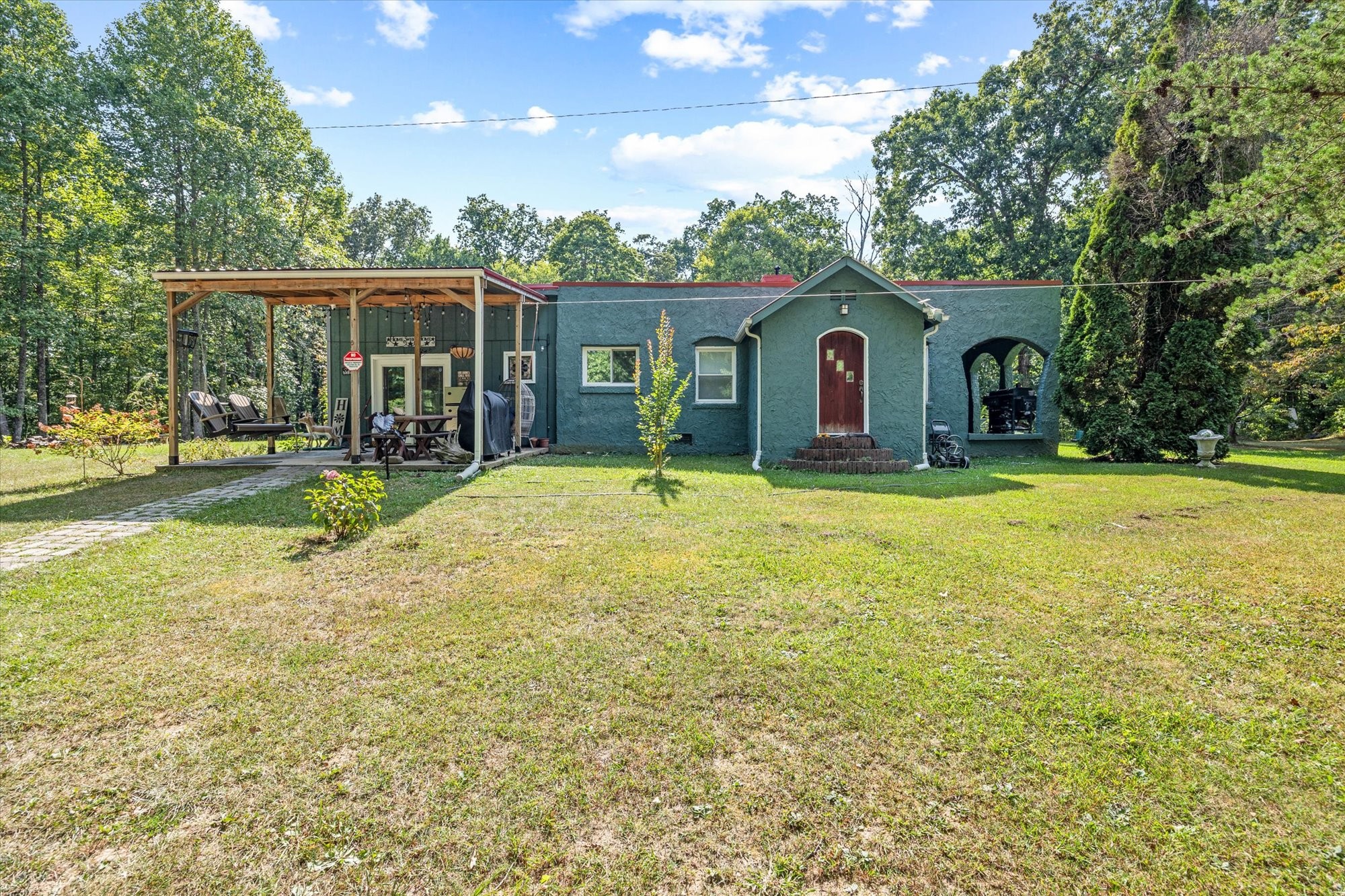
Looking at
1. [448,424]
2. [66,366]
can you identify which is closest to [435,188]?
[448,424]

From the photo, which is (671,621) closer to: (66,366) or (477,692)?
(477,692)

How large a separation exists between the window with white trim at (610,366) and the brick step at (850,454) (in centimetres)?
496

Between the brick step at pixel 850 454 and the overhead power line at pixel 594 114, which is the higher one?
the overhead power line at pixel 594 114

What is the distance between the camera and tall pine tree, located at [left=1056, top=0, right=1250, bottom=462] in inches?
485

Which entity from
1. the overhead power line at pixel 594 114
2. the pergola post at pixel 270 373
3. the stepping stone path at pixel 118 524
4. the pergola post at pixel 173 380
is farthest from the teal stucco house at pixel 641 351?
the stepping stone path at pixel 118 524

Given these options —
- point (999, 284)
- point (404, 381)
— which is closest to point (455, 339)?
point (404, 381)

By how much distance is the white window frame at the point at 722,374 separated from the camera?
14039mm

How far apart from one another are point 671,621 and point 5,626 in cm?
398

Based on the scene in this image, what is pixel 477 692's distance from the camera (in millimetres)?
3057

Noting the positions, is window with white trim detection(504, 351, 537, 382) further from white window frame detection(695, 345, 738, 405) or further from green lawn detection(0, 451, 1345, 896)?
green lawn detection(0, 451, 1345, 896)

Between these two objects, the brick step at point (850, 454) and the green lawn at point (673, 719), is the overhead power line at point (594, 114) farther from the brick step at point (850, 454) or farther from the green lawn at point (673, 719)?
the green lawn at point (673, 719)

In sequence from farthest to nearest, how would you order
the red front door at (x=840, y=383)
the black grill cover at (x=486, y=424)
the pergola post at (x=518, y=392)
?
the red front door at (x=840, y=383), the pergola post at (x=518, y=392), the black grill cover at (x=486, y=424)

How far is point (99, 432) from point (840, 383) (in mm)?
12015

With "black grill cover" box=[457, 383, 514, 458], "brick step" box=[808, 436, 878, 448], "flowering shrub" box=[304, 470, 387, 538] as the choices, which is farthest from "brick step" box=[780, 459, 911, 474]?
"flowering shrub" box=[304, 470, 387, 538]
